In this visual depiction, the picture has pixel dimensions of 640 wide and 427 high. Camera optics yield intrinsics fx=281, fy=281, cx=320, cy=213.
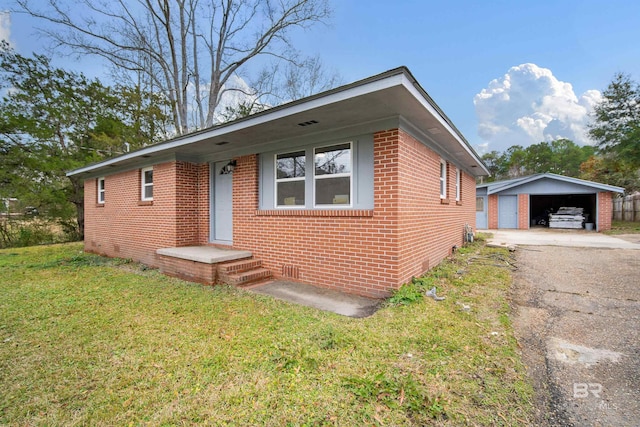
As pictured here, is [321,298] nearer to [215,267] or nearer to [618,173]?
[215,267]

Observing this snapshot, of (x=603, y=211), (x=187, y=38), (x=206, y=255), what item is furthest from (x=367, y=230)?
(x=603, y=211)

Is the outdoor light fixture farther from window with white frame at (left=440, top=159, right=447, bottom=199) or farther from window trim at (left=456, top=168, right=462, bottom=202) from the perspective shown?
window trim at (left=456, top=168, right=462, bottom=202)

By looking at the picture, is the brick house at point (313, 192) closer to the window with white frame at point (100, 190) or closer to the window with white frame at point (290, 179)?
the window with white frame at point (290, 179)

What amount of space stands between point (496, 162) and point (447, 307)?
5096 centimetres

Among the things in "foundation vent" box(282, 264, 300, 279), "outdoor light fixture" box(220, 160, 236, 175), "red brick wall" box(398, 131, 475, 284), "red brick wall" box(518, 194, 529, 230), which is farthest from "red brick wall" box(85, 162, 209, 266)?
"red brick wall" box(518, 194, 529, 230)

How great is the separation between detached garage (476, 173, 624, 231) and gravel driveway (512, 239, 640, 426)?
12.7 meters

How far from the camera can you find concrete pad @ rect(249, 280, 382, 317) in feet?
13.0

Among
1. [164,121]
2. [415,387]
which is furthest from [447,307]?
[164,121]

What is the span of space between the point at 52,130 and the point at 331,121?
16.2 m

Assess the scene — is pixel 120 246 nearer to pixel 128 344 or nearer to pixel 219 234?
pixel 219 234

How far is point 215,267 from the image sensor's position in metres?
5.36

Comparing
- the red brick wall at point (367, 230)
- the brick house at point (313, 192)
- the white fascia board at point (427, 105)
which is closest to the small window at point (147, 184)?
the brick house at point (313, 192)

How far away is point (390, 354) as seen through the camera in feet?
8.75

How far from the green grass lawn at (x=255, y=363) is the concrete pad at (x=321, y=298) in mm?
289
